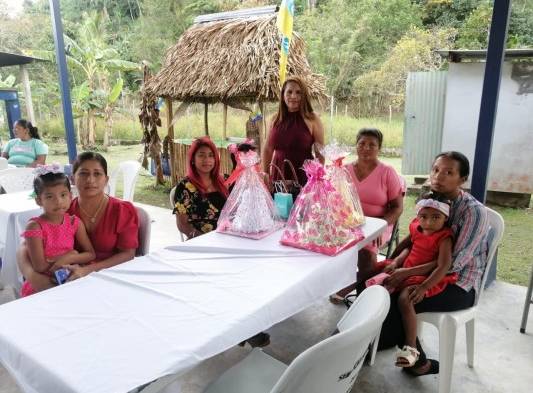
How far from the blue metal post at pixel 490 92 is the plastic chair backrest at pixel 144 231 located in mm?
2457

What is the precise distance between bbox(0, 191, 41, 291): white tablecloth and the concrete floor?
655 millimetres

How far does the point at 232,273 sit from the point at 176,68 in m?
6.04

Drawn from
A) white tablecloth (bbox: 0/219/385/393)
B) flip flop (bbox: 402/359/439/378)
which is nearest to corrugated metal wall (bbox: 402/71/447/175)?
flip flop (bbox: 402/359/439/378)

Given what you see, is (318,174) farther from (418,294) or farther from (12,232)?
(12,232)

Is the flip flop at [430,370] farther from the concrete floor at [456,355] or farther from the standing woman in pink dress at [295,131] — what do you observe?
the standing woman in pink dress at [295,131]

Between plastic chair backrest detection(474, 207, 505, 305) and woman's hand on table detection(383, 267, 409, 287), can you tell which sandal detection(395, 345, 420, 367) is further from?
plastic chair backrest detection(474, 207, 505, 305)

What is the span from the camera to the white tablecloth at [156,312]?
1072 millimetres

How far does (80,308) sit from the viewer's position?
53.8 inches

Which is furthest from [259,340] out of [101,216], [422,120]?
[422,120]

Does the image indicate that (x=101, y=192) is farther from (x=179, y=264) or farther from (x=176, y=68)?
(x=176, y=68)

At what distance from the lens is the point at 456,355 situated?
7.73ft

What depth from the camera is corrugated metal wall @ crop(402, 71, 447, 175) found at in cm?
606

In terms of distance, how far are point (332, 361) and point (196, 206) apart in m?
1.79

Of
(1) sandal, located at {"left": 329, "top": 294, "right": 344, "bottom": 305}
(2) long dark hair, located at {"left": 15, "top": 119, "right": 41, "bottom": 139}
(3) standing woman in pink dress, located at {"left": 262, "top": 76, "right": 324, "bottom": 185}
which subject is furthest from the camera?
(2) long dark hair, located at {"left": 15, "top": 119, "right": 41, "bottom": 139}
